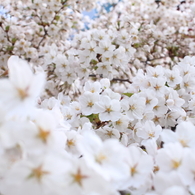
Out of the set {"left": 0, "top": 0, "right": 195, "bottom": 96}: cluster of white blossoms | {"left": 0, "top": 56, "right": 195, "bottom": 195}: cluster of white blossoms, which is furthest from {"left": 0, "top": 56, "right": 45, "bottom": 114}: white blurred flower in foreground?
{"left": 0, "top": 0, "right": 195, "bottom": 96}: cluster of white blossoms

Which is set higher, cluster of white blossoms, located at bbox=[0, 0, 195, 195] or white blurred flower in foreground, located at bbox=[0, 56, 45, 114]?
white blurred flower in foreground, located at bbox=[0, 56, 45, 114]

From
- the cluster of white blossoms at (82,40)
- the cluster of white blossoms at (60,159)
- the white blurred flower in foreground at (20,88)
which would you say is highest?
the white blurred flower in foreground at (20,88)

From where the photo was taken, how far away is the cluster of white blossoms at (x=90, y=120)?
1.64 ft

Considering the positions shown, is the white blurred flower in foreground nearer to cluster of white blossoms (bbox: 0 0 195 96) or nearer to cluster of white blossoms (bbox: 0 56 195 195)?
cluster of white blossoms (bbox: 0 56 195 195)

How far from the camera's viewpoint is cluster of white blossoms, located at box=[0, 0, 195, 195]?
499 mm

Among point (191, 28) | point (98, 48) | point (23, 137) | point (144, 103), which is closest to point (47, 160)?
point (23, 137)

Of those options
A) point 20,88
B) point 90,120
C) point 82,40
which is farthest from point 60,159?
point 82,40

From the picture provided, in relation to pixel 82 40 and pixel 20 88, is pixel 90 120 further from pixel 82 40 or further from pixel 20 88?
pixel 82 40

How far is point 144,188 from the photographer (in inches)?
23.3

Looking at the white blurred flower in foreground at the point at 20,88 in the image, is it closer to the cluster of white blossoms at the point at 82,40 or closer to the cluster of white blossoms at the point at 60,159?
the cluster of white blossoms at the point at 60,159

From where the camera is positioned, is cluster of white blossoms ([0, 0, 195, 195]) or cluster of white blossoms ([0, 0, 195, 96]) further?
cluster of white blossoms ([0, 0, 195, 96])

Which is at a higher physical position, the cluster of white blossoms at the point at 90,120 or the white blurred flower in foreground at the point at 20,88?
the white blurred flower in foreground at the point at 20,88

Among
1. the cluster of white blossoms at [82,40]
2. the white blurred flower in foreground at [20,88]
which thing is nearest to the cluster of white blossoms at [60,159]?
the white blurred flower in foreground at [20,88]

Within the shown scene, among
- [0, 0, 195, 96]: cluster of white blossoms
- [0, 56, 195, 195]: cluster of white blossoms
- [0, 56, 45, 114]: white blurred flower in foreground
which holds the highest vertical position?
[0, 56, 45, 114]: white blurred flower in foreground
